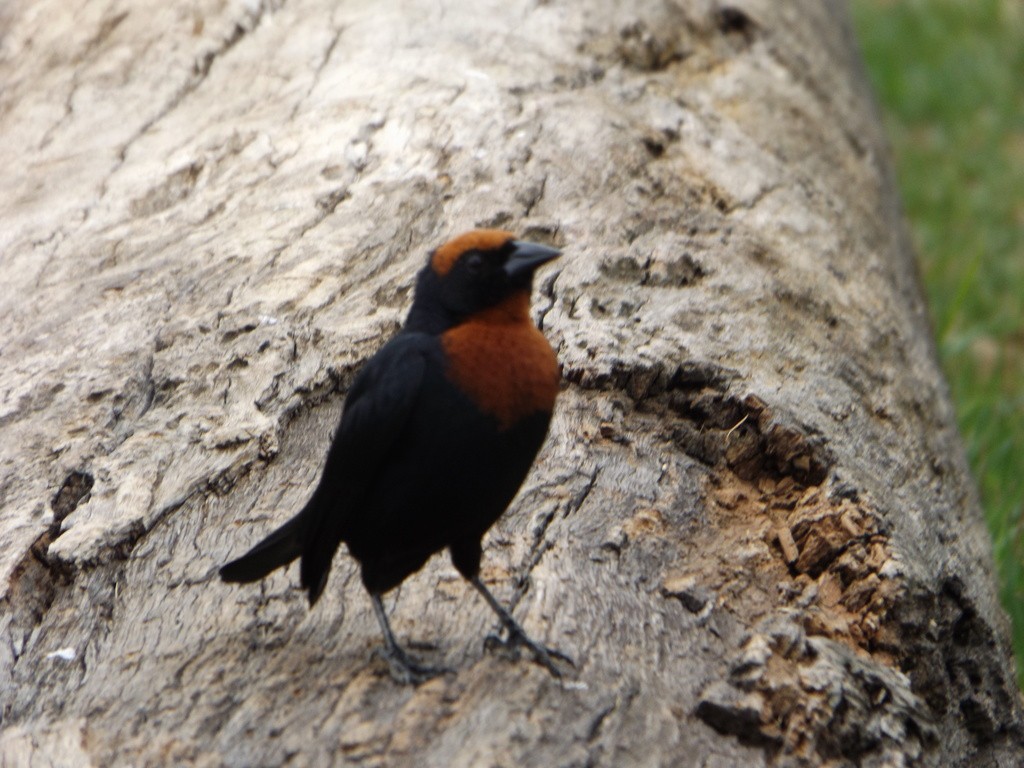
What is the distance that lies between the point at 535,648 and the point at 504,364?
52 centimetres

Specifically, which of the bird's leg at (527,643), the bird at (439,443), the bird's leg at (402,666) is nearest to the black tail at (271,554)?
the bird at (439,443)

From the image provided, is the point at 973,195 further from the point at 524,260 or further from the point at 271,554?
the point at 271,554

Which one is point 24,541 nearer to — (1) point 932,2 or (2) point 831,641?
(2) point 831,641

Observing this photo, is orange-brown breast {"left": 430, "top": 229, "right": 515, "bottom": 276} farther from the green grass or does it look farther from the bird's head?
the green grass

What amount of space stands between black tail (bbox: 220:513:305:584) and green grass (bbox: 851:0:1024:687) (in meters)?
2.33

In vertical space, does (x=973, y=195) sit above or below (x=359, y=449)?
below

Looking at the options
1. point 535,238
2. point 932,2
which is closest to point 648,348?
point 535,238

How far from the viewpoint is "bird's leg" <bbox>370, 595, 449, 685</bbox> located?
219cm

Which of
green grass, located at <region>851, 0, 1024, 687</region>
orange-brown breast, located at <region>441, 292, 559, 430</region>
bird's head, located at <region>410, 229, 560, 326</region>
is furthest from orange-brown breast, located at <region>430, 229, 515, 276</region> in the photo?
green grass, located at <region>851, 0, 1024, 687</region>

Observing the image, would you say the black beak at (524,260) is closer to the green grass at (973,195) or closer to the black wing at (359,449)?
the black wing at (359,449)

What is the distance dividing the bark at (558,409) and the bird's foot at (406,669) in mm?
23

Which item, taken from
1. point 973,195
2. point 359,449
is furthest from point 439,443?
point 973,195

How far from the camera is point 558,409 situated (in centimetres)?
294

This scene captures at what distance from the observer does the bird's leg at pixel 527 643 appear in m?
2.23
